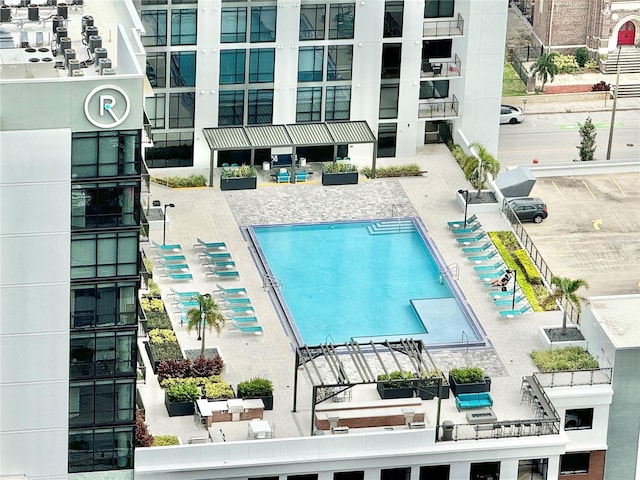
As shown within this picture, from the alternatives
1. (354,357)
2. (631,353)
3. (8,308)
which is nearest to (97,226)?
(8,308)

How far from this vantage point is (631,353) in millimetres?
108562

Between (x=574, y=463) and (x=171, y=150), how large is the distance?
33.2 m

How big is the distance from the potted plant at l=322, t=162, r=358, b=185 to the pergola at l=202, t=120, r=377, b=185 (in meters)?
1.23

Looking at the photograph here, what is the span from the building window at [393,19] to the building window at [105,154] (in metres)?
37.8

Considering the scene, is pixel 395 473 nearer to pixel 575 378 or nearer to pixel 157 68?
pixel 575 378

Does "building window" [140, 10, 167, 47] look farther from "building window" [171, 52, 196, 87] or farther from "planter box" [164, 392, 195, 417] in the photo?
"planter box" [164, 392, 195, 417]

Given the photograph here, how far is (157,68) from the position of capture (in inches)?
5054

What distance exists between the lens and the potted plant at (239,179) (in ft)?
418

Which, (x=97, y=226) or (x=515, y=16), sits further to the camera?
(x=515, y=16)

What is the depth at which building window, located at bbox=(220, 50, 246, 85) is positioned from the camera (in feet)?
424

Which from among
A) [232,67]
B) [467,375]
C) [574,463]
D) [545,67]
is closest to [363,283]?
[467,375]

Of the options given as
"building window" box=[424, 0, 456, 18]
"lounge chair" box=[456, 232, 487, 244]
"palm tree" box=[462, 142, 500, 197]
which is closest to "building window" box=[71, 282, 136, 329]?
"lounge chair" box=[456, 232, 487, 244]

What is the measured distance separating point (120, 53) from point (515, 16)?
77.8 metres

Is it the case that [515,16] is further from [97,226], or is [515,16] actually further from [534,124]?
[97,226]
